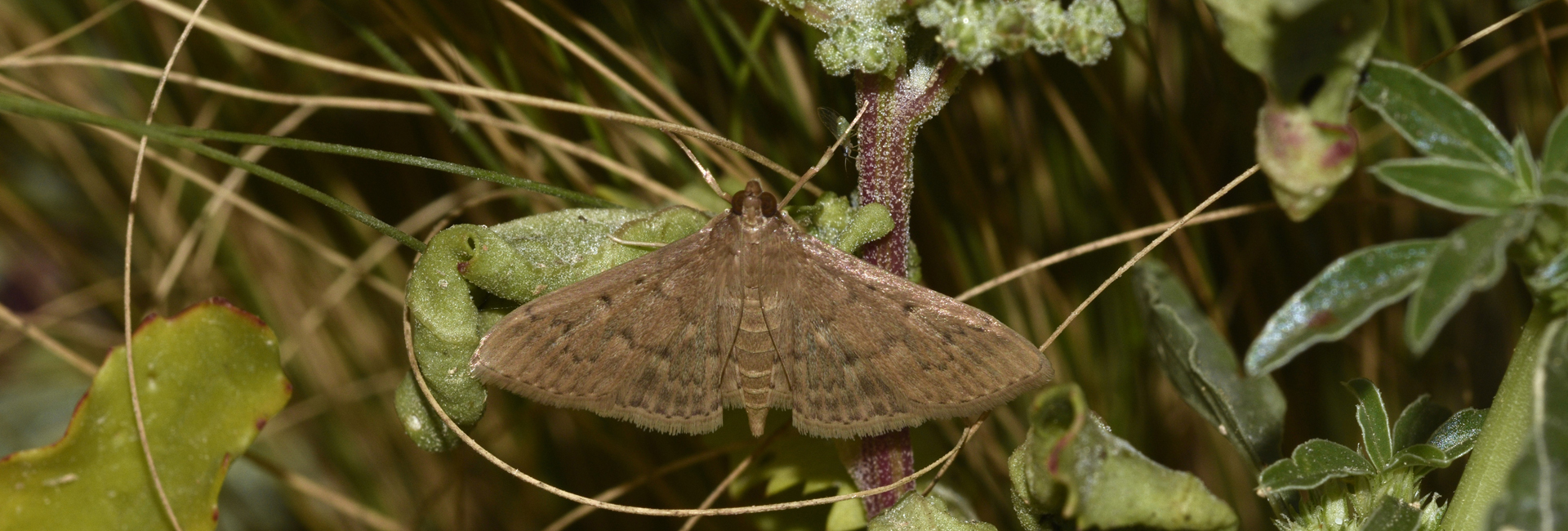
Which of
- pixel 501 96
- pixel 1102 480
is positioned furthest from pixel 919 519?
pixel 501 96

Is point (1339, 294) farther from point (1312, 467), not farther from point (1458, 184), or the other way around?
point (1312, 467)

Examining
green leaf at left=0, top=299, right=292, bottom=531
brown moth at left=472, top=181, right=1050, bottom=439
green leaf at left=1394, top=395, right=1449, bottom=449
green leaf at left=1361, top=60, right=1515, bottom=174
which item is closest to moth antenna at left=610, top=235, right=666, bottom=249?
brown moth at left=472, top=181, right=1050, bottom=439

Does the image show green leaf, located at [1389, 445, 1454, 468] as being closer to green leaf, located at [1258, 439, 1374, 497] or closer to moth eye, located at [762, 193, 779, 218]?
green leaf, located at [1258, 439, 1374, 497]

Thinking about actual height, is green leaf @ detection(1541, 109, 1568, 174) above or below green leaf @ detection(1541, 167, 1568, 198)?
above

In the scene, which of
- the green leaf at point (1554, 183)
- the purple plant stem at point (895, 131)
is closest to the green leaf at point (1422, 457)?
the green leaf at point (1554, 183)

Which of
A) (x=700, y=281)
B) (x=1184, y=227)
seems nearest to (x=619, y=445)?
(x=700, y=281)

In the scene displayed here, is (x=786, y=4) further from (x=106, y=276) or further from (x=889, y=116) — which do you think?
(x=106, y=276)
